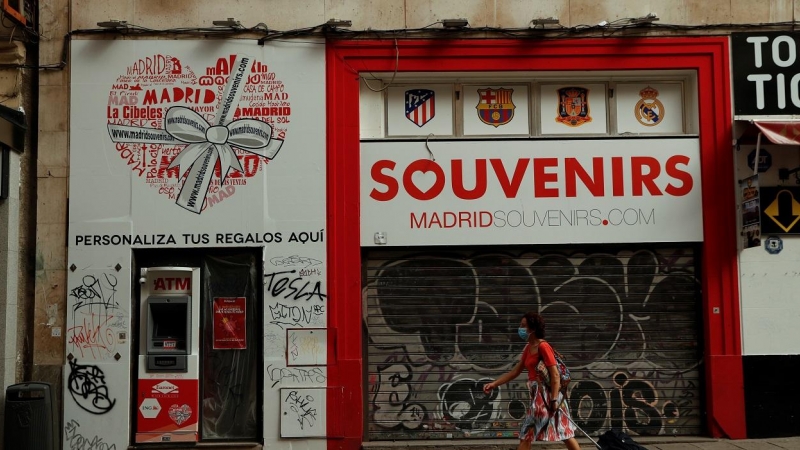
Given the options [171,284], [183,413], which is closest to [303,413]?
[183,413]

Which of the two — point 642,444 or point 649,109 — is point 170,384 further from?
point 649,109

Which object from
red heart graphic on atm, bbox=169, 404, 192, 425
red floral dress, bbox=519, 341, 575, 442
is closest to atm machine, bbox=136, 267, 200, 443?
red heart graphic on atm, bbox=169, 404, 192, 425

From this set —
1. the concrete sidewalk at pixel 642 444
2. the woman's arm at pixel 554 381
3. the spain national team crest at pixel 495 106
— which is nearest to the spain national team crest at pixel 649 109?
the spain national team crest at pixel 495 106

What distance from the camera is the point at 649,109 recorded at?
1008 cm

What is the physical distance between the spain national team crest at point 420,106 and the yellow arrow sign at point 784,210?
4.02 meters

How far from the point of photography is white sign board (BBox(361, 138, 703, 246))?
9.73m

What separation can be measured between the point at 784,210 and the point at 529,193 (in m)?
2.90

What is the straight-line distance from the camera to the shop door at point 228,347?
9469 mm

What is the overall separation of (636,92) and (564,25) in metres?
1.20

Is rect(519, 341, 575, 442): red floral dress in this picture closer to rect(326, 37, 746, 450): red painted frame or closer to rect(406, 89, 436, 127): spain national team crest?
rect(326, 37, 746, 450): red painted frame

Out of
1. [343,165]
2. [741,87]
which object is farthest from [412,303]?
[741,87]

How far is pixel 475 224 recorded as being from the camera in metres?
9.73

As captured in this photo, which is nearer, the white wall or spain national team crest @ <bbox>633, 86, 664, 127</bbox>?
the white wall

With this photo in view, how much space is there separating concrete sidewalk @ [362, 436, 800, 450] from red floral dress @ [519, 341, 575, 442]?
6.13 ft
